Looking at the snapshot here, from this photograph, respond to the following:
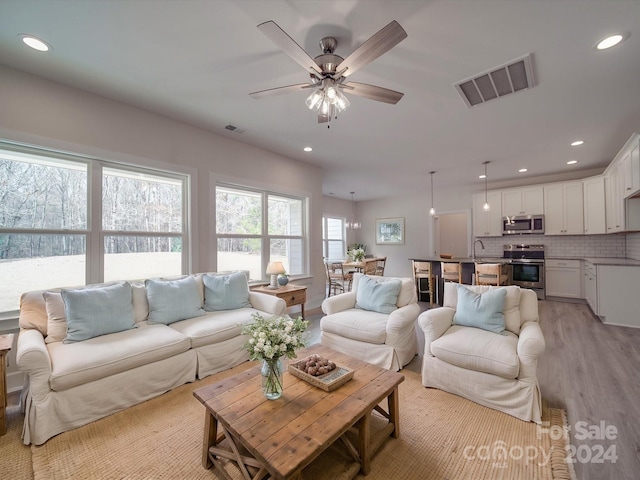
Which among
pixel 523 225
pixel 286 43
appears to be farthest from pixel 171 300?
pixel 523 225

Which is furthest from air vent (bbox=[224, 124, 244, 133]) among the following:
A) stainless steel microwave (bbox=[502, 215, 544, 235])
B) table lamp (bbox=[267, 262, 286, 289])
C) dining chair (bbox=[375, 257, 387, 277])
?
stainless steel microwave (bbox=[502, 215, 544, 235])

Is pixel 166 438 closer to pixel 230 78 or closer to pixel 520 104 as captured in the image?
pixel 230 78

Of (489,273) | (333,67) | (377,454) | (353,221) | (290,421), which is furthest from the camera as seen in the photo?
(353,221)

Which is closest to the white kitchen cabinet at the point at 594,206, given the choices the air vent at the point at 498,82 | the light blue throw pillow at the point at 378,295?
the air vent at the point at 498,82

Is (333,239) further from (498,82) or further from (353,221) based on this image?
(498,82)

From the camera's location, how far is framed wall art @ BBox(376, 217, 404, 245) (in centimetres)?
830

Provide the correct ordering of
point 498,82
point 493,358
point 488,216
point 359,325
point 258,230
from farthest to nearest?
point 488,216
point 258,230
point 359,325
point 498,82
point 493,358

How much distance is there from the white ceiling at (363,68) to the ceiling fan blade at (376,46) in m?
0.34

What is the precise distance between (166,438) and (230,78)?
292cm

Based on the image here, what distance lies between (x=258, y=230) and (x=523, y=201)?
576cm

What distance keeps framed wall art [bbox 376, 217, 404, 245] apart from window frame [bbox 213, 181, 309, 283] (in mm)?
4150

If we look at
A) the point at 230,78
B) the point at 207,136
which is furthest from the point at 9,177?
the point at 230,78

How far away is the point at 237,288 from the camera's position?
3.28 meters

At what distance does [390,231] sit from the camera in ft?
A: 28.1
